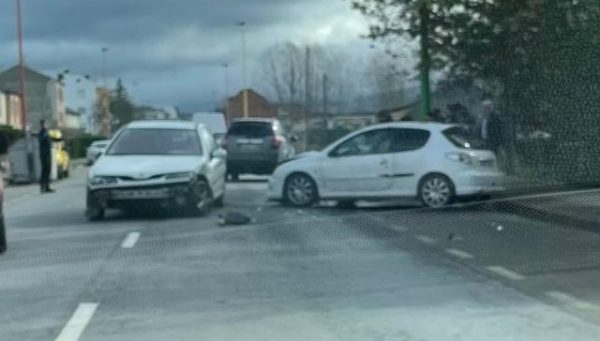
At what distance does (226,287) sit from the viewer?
38.2ft

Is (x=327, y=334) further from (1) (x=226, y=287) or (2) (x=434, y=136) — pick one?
(2) (x=434, y=136)

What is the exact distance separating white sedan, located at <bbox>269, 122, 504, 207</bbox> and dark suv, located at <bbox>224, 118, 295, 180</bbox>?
11767 millimetres

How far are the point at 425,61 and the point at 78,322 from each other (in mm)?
15539

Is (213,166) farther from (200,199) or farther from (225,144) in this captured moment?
(225,144)

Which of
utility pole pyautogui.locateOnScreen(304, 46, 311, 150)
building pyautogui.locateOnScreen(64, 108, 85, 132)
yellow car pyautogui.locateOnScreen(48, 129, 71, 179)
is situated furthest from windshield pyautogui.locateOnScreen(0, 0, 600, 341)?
building pyautogui.locateOnScreen(64, 108, 85, 132)

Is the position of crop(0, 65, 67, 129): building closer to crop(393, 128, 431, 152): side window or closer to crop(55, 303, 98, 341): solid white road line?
crop(393, 128, 431, 152): side window

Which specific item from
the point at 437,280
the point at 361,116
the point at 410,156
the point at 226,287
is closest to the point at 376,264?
the point at 437,280

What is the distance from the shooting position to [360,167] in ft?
65.9

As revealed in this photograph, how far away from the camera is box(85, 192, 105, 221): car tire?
62.2 ft

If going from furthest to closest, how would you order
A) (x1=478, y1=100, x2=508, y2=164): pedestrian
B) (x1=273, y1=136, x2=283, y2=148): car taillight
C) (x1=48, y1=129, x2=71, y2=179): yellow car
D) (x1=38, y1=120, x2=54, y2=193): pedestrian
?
(x1=48, y1=129, x2=71, y2=179): yellow car
(x1=273, y1=136, x2=283, y2=148): car taillight
(x1=38, y1=120, x2=54, y2=193): pedestrian
(x1=478, y1=100, x2=508, y2=164): pedestrian

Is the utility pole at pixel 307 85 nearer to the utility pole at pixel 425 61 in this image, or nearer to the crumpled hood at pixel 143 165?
the utility pole at pixel 425 61

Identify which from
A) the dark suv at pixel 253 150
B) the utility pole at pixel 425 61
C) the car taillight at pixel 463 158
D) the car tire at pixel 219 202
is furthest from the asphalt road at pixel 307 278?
the dark suv at pixel 253 150

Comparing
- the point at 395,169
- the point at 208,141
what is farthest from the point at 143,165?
the point at 395,169

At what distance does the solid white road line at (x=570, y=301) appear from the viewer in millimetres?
10281
